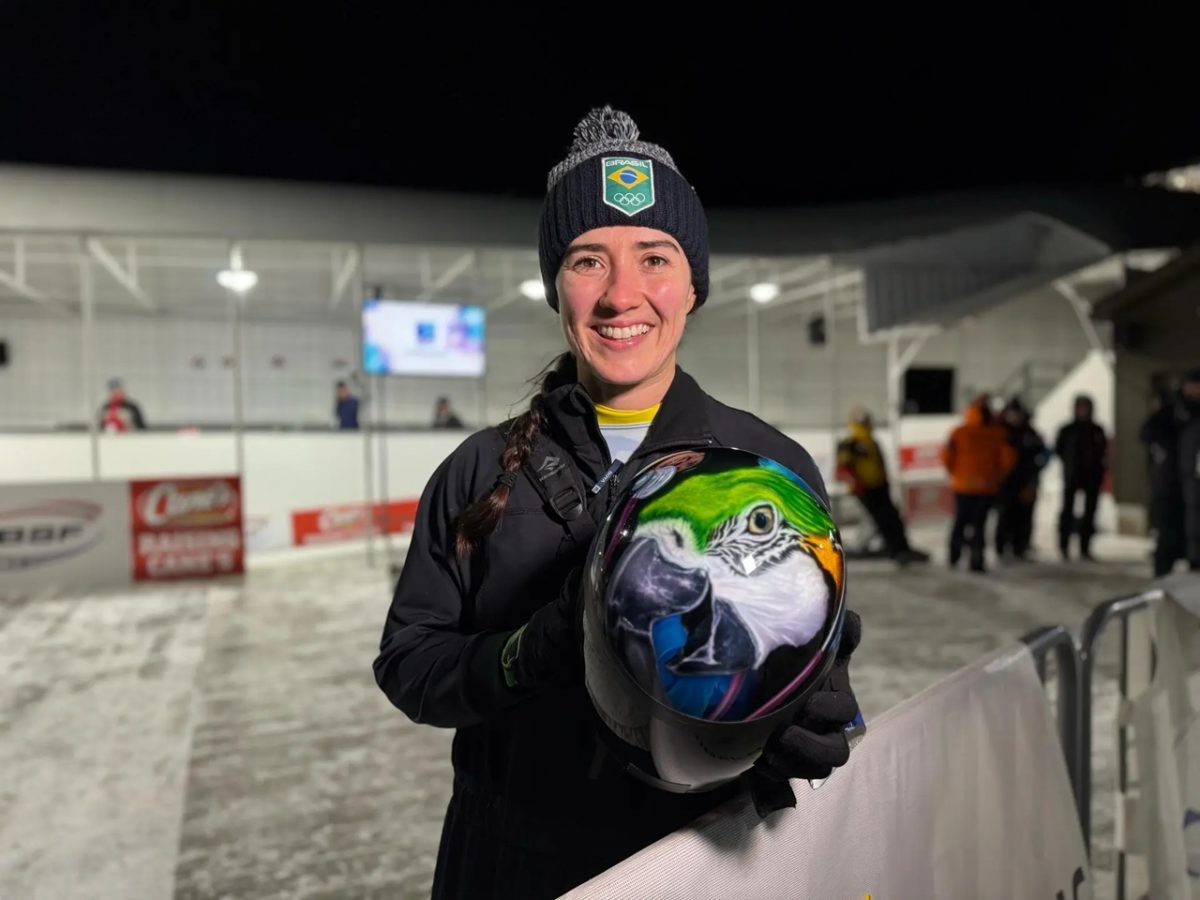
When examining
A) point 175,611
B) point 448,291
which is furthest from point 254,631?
point 448,291

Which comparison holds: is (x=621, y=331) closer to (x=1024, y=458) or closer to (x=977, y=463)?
(x=977, y=463)

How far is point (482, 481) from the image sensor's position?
1111 mm

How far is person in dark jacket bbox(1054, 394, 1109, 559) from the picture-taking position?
8234 mm

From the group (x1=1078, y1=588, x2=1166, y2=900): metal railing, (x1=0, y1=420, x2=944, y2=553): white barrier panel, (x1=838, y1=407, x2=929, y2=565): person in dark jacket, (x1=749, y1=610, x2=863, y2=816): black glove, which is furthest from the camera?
(x1=0, y1=420, x2=944, y2=553): white barrier panel

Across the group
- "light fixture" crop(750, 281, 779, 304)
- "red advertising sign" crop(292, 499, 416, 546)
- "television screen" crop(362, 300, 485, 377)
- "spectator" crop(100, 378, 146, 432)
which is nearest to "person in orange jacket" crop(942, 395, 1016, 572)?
"light fixture" crop(750, 281, 779, 304)

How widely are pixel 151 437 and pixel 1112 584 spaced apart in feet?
31.4

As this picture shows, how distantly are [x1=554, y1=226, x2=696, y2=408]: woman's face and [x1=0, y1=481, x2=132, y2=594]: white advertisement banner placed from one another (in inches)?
317

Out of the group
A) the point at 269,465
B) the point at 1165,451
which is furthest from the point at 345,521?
the point at 1165,451

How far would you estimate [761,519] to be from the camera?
0.72 metres

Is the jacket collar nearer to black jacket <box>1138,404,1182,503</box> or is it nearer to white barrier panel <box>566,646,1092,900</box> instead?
white barrier panel <box>566,646,1092,900</box>

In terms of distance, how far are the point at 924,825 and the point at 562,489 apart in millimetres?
882

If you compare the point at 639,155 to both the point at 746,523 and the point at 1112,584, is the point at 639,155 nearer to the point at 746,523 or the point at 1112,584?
the point at 746,523

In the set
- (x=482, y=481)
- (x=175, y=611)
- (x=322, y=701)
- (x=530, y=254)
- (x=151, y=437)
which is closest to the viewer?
(x=482, y=481)

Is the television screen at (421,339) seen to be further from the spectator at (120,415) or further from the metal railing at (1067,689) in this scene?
the metal railing at (1067,689)
